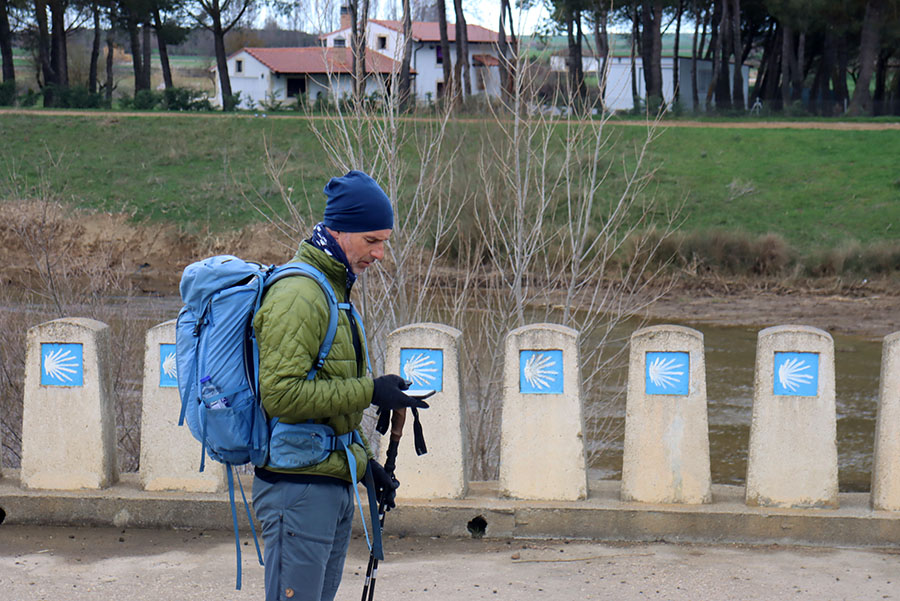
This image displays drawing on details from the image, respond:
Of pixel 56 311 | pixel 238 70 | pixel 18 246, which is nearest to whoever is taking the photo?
pixel 56 311

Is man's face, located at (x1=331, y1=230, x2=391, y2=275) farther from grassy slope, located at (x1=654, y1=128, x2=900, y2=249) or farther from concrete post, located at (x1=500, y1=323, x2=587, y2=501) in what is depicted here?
grassy slope, located at (x1=654, y1=128, x2=900, y2=249)

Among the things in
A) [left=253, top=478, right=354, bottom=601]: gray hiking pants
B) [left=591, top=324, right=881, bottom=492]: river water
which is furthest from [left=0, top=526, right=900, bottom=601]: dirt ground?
[left=591, top=324, right=881, bottom=492]: river water

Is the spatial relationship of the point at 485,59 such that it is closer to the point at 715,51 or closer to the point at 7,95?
the point at 715,51

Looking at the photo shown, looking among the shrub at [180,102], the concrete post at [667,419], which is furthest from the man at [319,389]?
the shrub at [180,102]

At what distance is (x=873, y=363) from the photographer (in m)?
18.4

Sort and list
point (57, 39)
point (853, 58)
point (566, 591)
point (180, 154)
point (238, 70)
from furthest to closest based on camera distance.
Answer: point (238, 70) → point (853, 58) → point (57, 39) → point (180, 154) → point (566, 591)

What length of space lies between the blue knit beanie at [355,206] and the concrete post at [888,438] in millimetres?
3288

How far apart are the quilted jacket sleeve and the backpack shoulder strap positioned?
22 mm

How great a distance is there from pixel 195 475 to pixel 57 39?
47.8 meters

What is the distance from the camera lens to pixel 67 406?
5.95 metres

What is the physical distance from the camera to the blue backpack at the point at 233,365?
10.7 feet

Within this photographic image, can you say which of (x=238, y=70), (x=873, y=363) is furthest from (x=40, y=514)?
(x=238, y=70)

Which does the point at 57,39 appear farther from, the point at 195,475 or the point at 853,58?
the point at 195,475

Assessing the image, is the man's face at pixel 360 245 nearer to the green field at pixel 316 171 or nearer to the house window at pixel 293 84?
the green field at pixel 316 171
